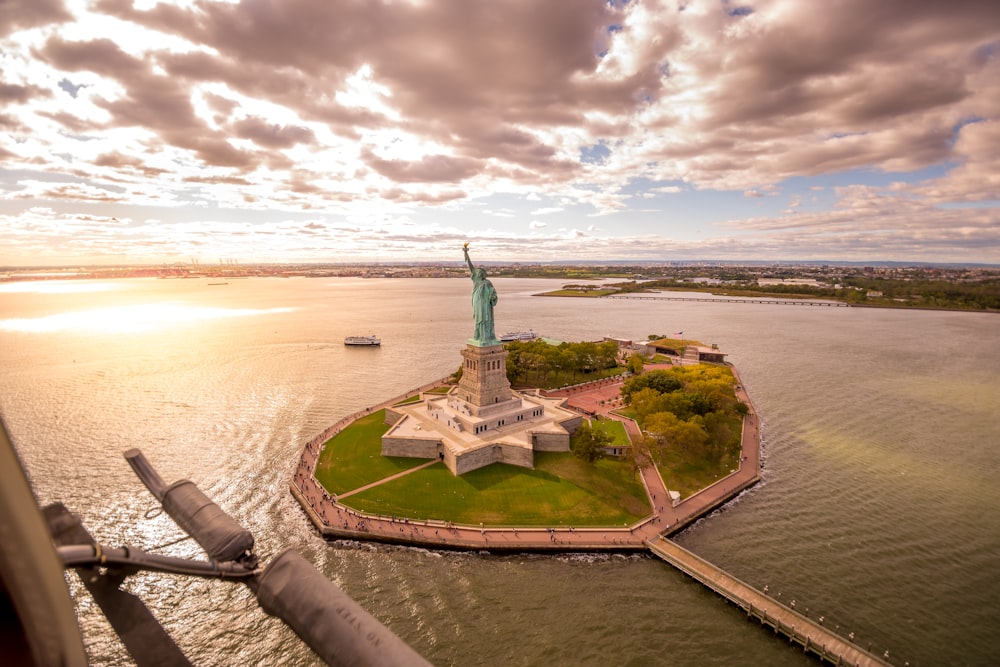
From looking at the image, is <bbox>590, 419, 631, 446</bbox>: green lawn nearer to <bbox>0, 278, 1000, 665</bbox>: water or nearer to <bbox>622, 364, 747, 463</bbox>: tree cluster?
<bbox>622, 364, 747, 463</bbox>: tree cluster

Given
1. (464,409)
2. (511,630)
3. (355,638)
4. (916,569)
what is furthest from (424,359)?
(355,638)

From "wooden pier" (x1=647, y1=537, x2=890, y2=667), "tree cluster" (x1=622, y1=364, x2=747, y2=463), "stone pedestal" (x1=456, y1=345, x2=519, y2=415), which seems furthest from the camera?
"stone pedestal" (x1=456, y1=345, x2=519, y2=415)

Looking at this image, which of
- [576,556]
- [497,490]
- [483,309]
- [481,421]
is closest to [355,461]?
[481,421]

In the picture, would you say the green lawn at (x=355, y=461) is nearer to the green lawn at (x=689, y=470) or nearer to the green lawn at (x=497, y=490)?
the green lawn at (x=497, y=490)

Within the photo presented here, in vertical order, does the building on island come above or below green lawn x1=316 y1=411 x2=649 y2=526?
above

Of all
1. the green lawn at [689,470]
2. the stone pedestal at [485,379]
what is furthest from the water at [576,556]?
the stone pedestal at [485,379]

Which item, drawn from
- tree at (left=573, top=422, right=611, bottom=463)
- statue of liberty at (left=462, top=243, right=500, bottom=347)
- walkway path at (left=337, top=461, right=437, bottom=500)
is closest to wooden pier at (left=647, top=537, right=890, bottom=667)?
tree at (left=573, top=422, right=611, bottom=463)
